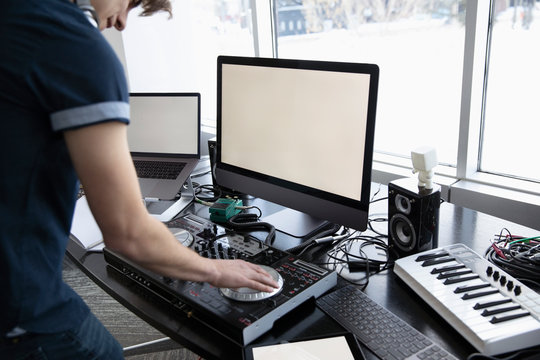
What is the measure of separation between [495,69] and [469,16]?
0.26 meters

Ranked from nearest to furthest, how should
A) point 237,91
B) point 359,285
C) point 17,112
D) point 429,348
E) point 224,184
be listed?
1. point 17,112
2. point 429,348
3. point 359,285
4. point 237,91
5. point 224,184

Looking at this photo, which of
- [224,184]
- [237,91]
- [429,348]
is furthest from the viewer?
[224,184]

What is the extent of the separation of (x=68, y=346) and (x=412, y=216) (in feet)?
2.82

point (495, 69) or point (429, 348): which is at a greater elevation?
point (495, 69)

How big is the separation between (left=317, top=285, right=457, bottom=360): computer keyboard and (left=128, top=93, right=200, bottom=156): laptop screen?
105 centimetres

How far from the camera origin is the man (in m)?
0.70

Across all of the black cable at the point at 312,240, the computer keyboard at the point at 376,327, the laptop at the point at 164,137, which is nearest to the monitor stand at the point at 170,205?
the laptop at the point at 164,137

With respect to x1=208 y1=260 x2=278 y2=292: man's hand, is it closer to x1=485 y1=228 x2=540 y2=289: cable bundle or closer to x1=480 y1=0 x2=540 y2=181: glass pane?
x1=485 y1=228 x2=540 y2=289: cable bundle

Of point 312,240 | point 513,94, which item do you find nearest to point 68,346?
point 312,240

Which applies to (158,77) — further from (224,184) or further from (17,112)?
(17,112)

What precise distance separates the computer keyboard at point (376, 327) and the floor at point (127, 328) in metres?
1.14

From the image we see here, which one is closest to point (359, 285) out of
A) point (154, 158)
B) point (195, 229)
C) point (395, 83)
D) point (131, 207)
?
point (195, 229)

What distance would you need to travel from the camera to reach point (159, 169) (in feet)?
6.25

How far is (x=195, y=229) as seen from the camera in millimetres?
1395
